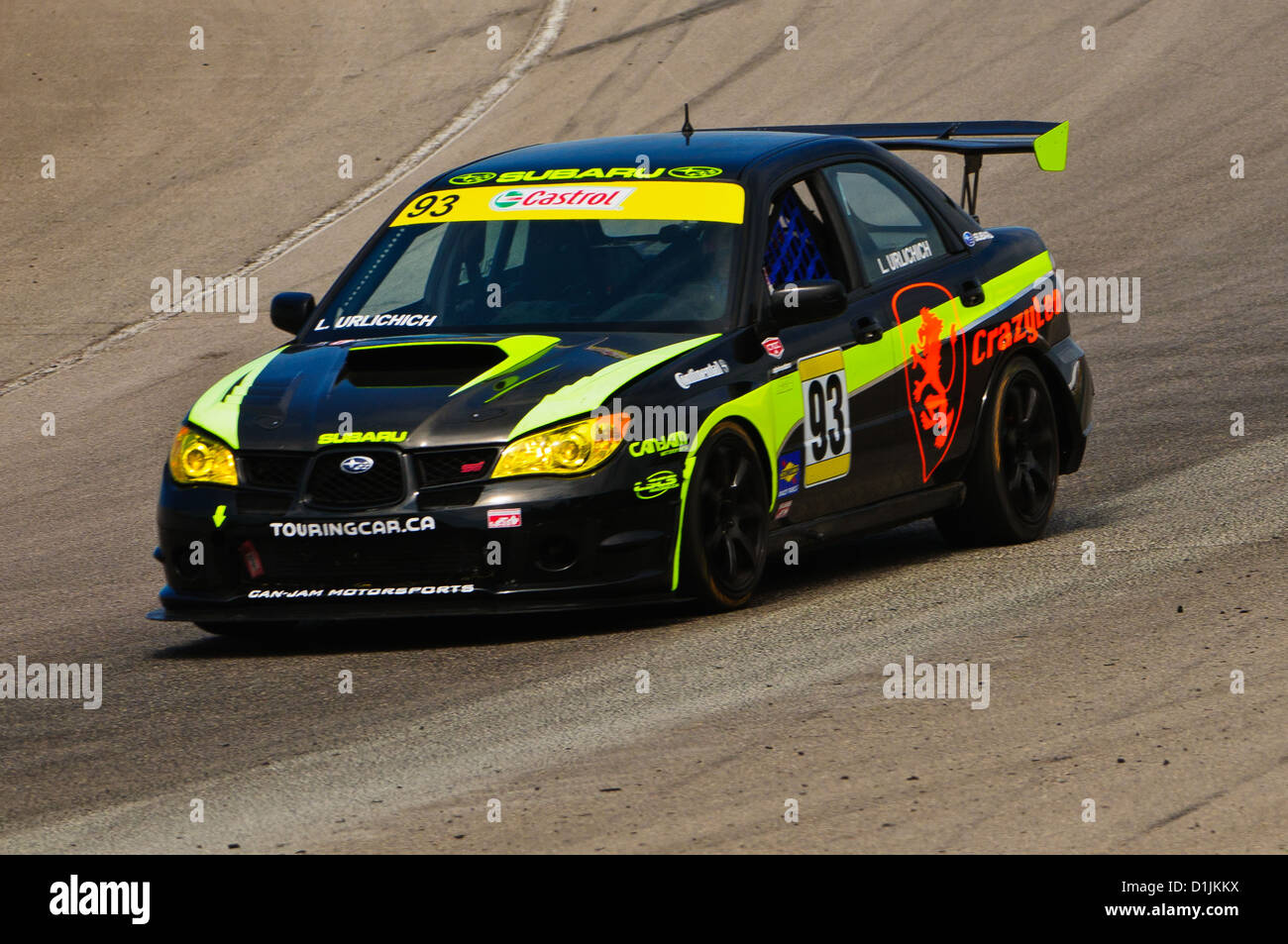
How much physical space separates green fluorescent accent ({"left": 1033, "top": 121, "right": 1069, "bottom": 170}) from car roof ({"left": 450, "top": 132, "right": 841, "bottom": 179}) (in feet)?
3.35

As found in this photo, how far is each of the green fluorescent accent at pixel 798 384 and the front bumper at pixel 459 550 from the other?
0.20 meters

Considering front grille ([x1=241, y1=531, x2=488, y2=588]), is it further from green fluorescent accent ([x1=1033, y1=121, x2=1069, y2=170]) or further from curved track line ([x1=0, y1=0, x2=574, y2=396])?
curved track line ([x1=0, y1=0, x2=574, y2=396])

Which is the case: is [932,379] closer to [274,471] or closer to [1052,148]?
[1052,148]

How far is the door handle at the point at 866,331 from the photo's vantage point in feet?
28.7

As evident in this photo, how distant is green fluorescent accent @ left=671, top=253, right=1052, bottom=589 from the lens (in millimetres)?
7883

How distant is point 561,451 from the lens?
25.0 ft

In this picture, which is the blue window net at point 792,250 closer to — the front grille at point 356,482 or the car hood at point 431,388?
the car hood at point 431,388

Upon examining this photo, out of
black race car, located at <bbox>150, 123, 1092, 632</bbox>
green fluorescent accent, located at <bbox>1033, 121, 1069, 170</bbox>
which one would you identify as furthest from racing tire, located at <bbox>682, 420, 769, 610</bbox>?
green fluorescent accent, located at <bbox>1033, 121, 1069, 170</bbox>

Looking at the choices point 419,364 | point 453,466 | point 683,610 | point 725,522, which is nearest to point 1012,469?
point 725,522

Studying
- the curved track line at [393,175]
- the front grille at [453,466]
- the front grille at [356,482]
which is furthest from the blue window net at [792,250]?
the curved track line at [393,175]

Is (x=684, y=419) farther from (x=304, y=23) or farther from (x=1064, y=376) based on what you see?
(x=304, y=23)

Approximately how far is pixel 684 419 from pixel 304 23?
19.4 metres

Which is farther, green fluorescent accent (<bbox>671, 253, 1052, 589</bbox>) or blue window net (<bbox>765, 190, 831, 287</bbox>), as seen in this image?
blue window net (<bbox>765, 190, 831, 287</bbox>)

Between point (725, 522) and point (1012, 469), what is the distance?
79.6 inches
